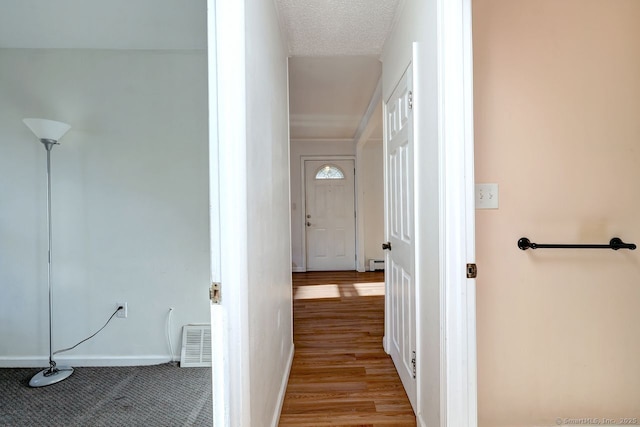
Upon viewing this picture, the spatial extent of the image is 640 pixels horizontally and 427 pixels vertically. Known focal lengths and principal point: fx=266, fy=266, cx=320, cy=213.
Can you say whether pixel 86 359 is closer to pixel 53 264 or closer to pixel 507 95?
pixel 53 264

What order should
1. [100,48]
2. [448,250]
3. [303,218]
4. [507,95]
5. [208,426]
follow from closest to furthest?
[448,250], [507,95], [208,426], [100,48], [303,218]

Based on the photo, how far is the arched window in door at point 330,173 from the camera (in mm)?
4926

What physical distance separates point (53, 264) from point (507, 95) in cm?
312

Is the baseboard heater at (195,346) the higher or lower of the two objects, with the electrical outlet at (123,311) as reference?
lower

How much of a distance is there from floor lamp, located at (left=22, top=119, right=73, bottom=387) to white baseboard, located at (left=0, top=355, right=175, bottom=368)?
0.19 ft

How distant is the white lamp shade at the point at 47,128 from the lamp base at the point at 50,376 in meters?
1.64

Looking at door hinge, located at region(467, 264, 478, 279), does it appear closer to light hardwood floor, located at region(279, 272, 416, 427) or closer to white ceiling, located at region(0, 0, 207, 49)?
light hardwood floor, located at region(279, 272, 416, 427)

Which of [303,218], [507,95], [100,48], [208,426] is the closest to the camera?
[507,95]

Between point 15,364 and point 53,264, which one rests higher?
point 53,264

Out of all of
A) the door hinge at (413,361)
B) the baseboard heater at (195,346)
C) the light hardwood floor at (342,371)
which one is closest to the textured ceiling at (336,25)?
the door hinge at (413,361)

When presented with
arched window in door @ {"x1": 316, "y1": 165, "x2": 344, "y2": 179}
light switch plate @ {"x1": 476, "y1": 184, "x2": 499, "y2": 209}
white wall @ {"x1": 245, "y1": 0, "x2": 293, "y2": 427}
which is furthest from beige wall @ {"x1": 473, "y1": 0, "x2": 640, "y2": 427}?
arched window in door @ {"x1": 316, "y1": 165, "x2": 344, "y2": 179}

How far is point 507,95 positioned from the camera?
4.09ft

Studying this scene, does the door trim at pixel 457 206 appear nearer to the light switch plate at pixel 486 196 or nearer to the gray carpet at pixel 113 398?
the light switch plate at pixel 486 196

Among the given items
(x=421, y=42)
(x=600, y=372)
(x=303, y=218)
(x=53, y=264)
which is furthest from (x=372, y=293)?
(x=53, y=264)
